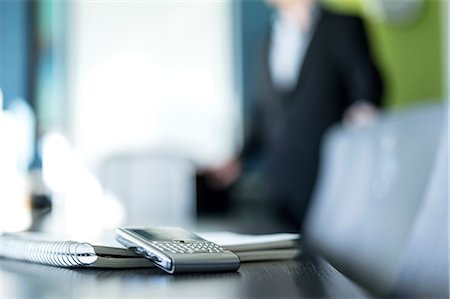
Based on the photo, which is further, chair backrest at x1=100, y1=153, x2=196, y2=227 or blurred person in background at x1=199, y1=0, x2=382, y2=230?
chair backrest at x1=100, y1=153, x2=196, y2=227

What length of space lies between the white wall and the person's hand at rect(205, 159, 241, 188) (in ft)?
0.55

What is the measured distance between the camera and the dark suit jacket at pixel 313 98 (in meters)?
2.74

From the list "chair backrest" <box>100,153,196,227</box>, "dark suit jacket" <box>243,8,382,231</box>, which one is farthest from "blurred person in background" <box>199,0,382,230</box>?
"chair backrest" <box>100,153,196,227</box>

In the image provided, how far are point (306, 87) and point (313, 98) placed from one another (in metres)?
0.05

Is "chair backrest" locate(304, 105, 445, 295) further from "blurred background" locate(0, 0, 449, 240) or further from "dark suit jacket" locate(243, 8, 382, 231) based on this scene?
"blurred background" locate(0, 0, 449, 240)

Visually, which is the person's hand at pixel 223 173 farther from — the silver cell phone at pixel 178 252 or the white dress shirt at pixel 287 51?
the silver cell phone at pixel 178 252

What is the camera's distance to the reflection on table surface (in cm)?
57

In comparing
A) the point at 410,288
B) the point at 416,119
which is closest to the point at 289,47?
the point at 416,119

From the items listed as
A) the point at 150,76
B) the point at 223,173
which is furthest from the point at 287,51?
the point at 150,76

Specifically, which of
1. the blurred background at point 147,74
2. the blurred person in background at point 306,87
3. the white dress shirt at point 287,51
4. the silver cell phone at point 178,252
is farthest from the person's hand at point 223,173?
the silver cell phone at point 178,252

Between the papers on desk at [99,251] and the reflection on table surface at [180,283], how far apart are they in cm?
1

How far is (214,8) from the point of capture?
3.80 metres

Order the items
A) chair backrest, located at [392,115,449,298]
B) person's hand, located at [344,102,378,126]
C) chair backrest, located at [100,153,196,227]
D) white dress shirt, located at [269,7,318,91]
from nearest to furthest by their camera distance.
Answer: chair backrest, located at [392,115,449,298], person's hand, located at [344,102,378,126], white dress shirt, located at [269,7,318,91], chair backrest, located at [100,153,196,227]

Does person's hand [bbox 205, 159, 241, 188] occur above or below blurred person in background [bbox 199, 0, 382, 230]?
below
